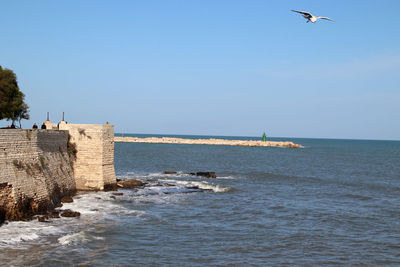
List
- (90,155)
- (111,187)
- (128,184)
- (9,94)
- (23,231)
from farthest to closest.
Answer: (9,94), (128,184), (111,187), (90,155), (23,231)

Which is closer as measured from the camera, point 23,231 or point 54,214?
point 23,231

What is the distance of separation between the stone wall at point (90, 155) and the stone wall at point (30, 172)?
1.86 metres

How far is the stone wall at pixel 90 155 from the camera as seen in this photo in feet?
88.1

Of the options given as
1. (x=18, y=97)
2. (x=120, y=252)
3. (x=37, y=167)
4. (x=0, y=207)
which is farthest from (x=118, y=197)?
(x=18, y=97)

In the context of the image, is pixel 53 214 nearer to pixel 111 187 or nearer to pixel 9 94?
pixel 111 187

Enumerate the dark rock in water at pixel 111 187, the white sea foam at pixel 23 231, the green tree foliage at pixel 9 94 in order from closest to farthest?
the white sea foam at pixel 23 231, the dark rock in water at pixel 111 187, the green tree foliage at pixel 9 94

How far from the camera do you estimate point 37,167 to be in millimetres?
20609

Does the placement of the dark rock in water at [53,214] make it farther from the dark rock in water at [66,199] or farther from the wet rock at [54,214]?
the dark rock in water at [66,199]

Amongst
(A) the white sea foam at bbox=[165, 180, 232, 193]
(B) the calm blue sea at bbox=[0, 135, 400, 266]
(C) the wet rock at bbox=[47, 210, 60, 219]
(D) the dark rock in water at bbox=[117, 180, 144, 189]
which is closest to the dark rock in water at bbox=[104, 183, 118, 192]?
(B) the calm blue sea at bbox=[0, 135, 400, 266]

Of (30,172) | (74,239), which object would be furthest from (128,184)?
(74,239)

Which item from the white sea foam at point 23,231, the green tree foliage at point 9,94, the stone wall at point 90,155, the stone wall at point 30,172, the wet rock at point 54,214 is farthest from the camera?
the green tree foliage at point 9,94

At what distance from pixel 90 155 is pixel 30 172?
7.31 meters

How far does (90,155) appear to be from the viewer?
88.2 ft

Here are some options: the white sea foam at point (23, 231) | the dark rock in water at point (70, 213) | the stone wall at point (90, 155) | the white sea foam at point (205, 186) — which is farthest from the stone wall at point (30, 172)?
the white sea foam at point (205, 186)
